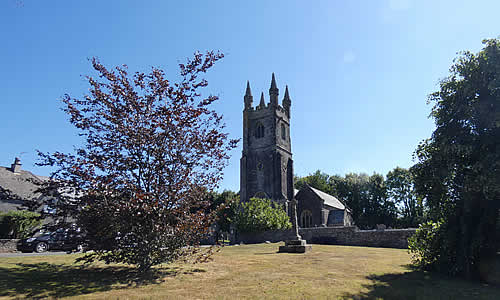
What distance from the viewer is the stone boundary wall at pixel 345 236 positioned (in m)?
22.2

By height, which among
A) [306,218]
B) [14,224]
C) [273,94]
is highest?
[273,94]

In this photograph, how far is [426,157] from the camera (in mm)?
11844

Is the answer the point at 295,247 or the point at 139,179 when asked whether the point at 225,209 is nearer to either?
the point at 295,247

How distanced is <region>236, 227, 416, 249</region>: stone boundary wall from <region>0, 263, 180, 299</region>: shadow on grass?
1769 centimetres

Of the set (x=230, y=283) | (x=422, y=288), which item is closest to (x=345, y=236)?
(x=422, y=288)

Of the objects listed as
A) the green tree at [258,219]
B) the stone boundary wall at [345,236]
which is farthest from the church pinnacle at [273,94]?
the stone boundary wall at [345,236]

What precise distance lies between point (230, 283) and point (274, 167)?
37.8m

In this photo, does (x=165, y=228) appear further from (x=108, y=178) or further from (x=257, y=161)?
(x=257, y=161)

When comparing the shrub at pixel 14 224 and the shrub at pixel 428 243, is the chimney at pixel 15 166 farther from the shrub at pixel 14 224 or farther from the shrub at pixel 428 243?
the shrub at pixel 428 243

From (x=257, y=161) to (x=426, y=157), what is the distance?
121 feet

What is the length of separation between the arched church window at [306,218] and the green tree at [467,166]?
3398 cm

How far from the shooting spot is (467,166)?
35.5 feet

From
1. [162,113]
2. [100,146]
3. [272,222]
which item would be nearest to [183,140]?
[162,113]

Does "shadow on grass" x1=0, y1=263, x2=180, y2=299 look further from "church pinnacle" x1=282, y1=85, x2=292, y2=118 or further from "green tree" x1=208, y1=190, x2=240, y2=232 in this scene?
"church pinnacle" x1=282, y1=85, x2=292, y2=118
